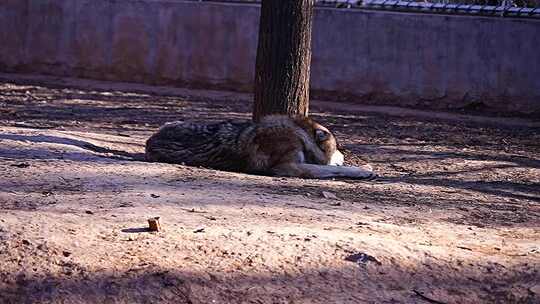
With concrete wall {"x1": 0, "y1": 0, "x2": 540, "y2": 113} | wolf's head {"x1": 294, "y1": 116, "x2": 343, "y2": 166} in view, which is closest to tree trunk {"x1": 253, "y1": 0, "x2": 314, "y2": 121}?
wolf's head {"x1": 294, "y1": 116, "x2": 343, "y2": 166}

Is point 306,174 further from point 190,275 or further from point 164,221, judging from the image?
point 190,275

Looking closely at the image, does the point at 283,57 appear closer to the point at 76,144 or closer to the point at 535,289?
the point at 76,144

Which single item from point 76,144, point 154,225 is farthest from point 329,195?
point 76,144

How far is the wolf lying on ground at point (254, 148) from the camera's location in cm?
732

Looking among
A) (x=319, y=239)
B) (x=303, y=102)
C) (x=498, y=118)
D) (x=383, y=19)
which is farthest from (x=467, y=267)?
(x=383, y=19)

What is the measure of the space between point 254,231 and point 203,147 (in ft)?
8.97

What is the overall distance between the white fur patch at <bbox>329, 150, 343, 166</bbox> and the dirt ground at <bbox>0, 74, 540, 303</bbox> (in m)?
0.42

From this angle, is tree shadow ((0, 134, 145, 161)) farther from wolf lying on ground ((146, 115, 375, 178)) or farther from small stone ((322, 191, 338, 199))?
small stone ((322, 191, 338, 199))

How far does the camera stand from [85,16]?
51.8 feet

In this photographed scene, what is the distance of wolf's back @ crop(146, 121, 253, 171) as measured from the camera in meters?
7.34

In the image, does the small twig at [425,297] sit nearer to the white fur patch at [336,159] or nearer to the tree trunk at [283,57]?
the white fur patch at [336,159]

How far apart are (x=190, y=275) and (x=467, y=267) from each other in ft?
4.73

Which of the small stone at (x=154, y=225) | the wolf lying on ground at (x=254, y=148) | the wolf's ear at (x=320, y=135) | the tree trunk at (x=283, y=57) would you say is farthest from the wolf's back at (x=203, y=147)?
the small stone at (x=154, y=225)

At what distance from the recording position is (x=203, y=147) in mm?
7375
